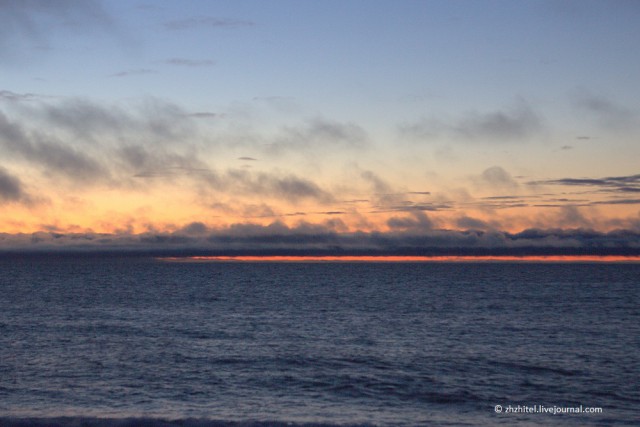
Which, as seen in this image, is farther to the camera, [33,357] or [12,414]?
[33,357]

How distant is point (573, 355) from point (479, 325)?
18268 millimetres

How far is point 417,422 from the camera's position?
26.4 metres

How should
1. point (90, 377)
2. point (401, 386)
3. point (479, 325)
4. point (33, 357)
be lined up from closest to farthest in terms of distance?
point (401, 386) < point (90, 377) < point (33, 357) < point (479, 325)

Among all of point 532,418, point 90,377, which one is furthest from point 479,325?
point 90,377

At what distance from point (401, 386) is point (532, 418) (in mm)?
7735

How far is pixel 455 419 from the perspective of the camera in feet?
88.3

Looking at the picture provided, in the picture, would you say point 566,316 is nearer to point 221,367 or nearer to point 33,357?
point 221,367

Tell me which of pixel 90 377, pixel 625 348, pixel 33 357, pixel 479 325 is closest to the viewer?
pixel 90 377

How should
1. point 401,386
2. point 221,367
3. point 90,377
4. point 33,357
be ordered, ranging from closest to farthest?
point 401,386, point 90,377, point 221,367, point 33,357

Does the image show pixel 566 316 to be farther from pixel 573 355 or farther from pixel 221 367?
pixel 221 367

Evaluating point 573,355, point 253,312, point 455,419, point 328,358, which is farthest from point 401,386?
point 253,312

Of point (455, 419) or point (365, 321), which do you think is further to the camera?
point (365, 321)

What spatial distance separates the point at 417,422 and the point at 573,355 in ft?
71.1

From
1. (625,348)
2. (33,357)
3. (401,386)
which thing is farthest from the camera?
(625,348)
